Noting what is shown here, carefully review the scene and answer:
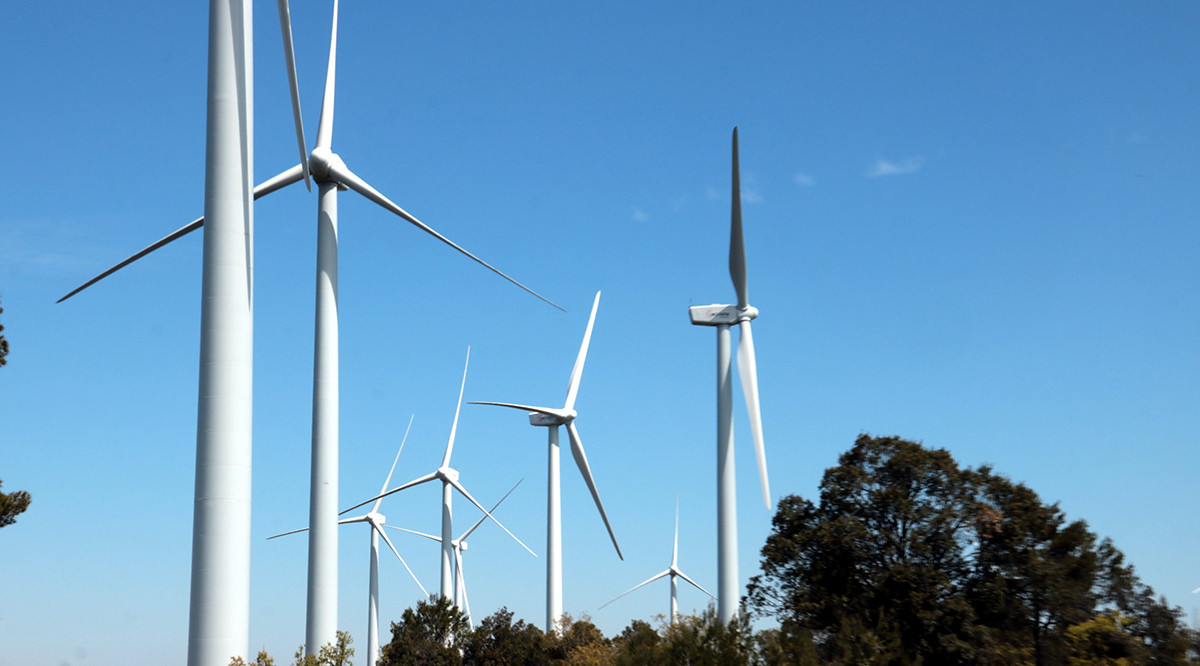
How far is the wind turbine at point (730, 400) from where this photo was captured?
4706 centimetres

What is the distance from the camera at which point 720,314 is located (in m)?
54.7

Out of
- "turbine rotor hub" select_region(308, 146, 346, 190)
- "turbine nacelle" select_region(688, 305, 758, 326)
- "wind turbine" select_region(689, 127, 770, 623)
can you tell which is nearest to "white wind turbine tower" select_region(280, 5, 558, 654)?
"turbine rotor hub" select_region(308, 146, 346, 190)

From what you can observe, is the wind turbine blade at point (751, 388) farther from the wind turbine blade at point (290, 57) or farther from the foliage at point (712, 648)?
the wind turbine blade at point (290, 57)

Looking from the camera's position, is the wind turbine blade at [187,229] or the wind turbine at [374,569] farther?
the wind turbine at [374,569]

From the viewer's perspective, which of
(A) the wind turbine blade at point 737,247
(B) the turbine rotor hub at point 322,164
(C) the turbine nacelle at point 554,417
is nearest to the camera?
(B) the turbine rotor hub at point 322,164

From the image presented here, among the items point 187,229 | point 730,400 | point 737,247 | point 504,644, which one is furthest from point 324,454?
point 504,644

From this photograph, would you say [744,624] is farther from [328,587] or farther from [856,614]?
[856,614]

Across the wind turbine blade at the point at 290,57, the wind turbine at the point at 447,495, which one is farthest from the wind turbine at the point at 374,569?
the wind turbine blade at the point at 290,57

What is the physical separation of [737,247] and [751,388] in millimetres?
6567

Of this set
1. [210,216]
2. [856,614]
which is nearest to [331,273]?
[210,216]

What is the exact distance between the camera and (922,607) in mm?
57438

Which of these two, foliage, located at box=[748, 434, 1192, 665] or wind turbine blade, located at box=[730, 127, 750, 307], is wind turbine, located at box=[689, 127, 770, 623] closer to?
wind turbine blade, located at box=[730, 127, 750, 307]

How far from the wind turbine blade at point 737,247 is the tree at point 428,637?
27.9 m

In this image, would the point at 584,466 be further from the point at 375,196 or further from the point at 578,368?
the point at 375,196
